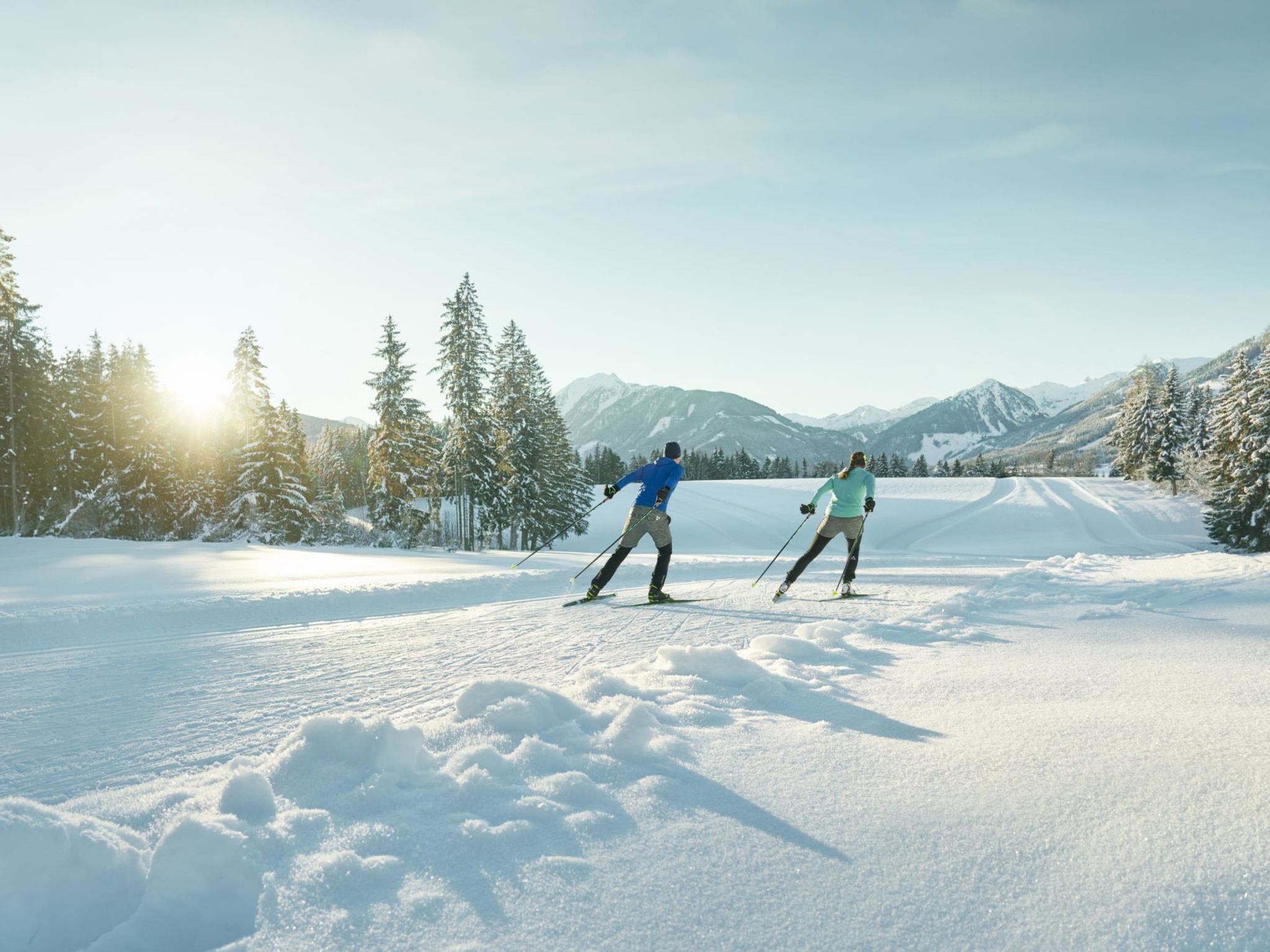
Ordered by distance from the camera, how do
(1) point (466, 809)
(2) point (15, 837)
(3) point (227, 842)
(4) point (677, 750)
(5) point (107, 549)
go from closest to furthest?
1. (2) point (15, 837)
2. (3) point (227, 842)
3. (1) point (466, 809)
4. (4) point (677, 750)
5. (5) point (107, 549)

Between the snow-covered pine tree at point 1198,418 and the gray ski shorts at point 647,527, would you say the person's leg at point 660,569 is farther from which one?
the snow-covered pine tree at point 1198,418

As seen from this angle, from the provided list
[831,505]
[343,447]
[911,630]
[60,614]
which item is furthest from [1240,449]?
[343,447]

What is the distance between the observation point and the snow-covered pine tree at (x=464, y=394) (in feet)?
114

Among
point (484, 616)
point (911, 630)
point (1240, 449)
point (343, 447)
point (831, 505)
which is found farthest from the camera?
point (343, 447)

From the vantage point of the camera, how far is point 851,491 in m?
10.6

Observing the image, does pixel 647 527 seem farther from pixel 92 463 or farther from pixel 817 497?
pixel 92 463

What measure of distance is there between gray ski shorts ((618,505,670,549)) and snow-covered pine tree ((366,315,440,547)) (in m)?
27.2

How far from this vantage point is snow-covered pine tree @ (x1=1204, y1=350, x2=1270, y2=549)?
102ft

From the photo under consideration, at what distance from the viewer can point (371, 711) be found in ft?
14.4

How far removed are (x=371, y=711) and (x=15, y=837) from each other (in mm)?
2288

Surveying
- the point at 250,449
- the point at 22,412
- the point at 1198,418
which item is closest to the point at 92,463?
the point at 22,412

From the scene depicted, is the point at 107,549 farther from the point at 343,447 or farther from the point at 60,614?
the point at 343,447

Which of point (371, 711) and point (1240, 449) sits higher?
point (1240, 449)

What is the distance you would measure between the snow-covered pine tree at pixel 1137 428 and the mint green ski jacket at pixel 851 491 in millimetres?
58163
